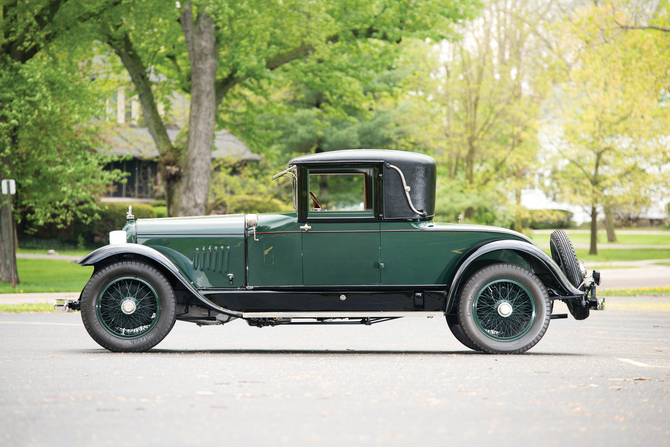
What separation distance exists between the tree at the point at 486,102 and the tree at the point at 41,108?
1328cm

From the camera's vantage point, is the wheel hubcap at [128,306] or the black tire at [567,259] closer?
the wheel hubcap at [128,306]

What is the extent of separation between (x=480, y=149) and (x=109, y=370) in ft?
78.4

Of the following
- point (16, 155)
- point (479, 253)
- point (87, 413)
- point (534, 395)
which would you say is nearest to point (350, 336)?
point (479, 253)

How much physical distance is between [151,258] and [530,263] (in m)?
4.16

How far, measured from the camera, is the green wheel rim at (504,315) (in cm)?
779

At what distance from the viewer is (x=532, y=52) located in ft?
94.1

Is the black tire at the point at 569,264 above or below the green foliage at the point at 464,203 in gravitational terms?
below

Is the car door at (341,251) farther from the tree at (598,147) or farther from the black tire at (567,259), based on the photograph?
the tree at (598,147)

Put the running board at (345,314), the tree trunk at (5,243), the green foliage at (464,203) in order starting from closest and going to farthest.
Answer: the running board at (345,314)
the tree trunk at (5,243)
the green foliage at (464,203)

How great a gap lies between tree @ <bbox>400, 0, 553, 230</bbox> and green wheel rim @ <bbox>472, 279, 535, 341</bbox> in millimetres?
18786

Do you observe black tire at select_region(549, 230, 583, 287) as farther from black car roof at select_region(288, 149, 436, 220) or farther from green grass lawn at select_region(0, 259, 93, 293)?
green grass lawn at select_region(0, 259, 93, 293)

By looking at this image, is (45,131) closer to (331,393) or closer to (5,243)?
(5,243)

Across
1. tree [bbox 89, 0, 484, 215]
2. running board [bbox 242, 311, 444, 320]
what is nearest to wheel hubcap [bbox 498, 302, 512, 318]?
running board [bbox 242, 311, 444, 320]

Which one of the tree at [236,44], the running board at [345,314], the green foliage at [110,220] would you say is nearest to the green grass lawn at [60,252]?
the green foliage at [110,220]
